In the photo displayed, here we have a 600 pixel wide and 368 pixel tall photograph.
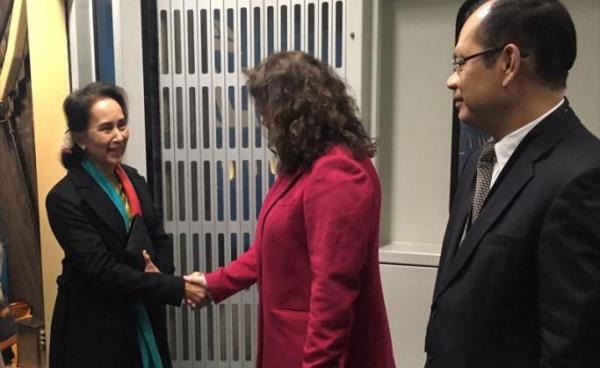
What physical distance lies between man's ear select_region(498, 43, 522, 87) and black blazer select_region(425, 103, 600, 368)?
0.10 meters

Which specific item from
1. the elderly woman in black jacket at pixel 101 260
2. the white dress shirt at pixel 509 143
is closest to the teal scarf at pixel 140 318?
the elderly woman in black jacket at pixel 101 260

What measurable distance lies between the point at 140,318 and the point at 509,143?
4.00 feet

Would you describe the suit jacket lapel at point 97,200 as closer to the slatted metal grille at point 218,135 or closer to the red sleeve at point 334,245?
the slatted metal grille at point 218,135

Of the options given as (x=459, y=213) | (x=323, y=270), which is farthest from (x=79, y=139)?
(x=459, y=213)

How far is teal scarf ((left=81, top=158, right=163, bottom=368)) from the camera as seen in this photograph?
5.43ft

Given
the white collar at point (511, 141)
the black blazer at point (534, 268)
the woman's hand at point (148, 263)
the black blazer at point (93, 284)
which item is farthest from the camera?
the woman's hand at point (148, 263)

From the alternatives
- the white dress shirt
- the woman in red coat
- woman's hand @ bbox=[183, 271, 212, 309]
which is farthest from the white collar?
woman's hand @ bbox=[183, 271, 212, 309]

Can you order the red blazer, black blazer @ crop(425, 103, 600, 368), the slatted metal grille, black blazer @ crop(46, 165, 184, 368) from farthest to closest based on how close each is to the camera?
the slatted metal grille
black blazer @ crop(46, 165, 184, 368)
the red blazer
black blazer @ crop(425, 103, 600, 368)

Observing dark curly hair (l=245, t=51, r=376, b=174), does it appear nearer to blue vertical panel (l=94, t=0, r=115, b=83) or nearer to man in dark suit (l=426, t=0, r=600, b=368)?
man in dark suit (l=426, t=0, r=600, b=368)

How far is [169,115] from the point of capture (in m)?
2.06

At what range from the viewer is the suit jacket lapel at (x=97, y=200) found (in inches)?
62.9

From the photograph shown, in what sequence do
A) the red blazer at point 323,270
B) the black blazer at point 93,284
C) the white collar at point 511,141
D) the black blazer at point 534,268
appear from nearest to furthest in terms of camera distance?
the black blazer at point 534,268, the white collar at point 511,141, the red blazer at point 323,270, the black blazer at point 93,284

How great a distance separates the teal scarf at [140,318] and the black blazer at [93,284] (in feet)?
0.06

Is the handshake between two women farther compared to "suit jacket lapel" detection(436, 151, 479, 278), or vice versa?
the handshake between two women
